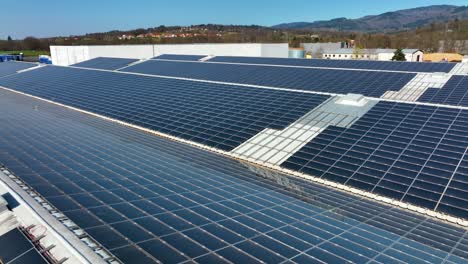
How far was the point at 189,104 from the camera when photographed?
2509 centimetres

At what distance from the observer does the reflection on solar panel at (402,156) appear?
12.4 metres

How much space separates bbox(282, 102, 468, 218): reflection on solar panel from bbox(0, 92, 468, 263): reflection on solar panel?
4.09 feet

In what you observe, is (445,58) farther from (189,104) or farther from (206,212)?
(206,212)

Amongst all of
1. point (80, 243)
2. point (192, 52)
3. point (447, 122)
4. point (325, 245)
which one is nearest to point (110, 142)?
point (80, 243)

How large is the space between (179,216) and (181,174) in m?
4.49

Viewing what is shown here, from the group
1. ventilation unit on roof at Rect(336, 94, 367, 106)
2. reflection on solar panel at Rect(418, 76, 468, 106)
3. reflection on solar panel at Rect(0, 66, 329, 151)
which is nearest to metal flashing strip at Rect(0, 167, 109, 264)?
reflection on solar panel at Rect(0, 66, 329, 151)

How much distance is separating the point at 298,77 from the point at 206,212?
2477cm

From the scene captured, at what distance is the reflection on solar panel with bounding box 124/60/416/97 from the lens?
2625 centimetres

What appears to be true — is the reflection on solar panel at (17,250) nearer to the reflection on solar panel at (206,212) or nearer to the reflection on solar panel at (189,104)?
the reflection on solar panel at (206,212)

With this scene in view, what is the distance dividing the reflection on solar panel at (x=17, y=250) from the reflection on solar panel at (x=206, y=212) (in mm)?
898

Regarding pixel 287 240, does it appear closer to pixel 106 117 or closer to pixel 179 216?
pixel 179 216

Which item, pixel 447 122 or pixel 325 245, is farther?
pixel 447 122

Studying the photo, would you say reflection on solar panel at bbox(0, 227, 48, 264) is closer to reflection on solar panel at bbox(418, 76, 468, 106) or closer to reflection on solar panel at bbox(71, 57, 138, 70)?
reflection on solar panel at bbox(418, 76, 468, 106)

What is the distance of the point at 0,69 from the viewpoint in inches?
2117
